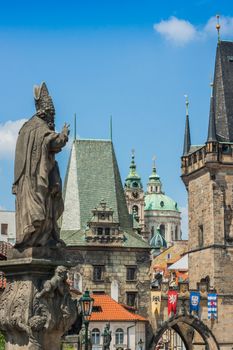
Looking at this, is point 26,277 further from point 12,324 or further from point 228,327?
point 228,327

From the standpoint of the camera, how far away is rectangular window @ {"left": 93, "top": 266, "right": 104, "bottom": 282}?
5488 cm

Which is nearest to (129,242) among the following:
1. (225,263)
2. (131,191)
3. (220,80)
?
(225,263)

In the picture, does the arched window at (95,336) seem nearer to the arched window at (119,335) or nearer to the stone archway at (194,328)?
the arched window at (119,335)

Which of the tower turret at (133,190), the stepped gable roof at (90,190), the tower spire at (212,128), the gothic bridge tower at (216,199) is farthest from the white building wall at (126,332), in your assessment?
the tower turret at (133,190)

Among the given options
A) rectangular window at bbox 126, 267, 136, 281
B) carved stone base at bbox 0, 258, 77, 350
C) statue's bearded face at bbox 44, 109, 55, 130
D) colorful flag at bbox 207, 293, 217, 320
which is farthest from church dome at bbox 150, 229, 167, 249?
carved stone base at bbox 0, 258, 77, 350

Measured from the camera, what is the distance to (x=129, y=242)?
183 feet

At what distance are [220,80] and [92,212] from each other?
44.3 ft

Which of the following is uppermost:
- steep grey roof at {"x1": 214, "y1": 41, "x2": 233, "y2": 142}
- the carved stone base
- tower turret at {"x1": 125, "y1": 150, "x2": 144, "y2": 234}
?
tower turret at {"x1": 125, "y1": 150, "x2": 144, "y2": 234}

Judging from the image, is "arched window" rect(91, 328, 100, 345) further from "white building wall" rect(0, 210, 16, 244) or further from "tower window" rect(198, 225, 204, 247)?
"white building wall" rect(0, 210, 16, 244)

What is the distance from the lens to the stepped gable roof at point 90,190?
56.6m

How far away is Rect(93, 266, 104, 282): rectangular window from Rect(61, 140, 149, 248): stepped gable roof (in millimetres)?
1587

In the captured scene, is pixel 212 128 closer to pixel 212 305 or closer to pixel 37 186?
pixel 212 305

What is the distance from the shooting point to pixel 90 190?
59.2 meters

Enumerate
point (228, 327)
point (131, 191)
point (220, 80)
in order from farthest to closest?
1. point (131, 191)
2. point (220, 80)
3. point (228, 327)
